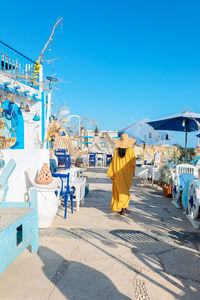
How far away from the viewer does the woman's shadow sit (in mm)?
2131

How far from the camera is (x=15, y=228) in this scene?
2.22m

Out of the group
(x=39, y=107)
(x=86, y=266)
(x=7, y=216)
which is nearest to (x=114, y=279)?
(x=86, y=266)

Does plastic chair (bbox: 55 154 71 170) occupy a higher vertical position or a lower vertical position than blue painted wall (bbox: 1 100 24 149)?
lower

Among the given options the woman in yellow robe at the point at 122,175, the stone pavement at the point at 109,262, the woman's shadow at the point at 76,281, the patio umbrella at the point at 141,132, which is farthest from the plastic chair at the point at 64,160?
the woman's shadow at the point at 76,281

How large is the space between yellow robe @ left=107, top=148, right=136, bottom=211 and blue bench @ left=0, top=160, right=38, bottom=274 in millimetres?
2250

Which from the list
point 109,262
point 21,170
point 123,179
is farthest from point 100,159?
point 109,262

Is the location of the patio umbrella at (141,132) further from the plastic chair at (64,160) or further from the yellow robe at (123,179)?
the yellow robe at (123,179)

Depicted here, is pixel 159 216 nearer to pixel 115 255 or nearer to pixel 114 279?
pixel 115 255

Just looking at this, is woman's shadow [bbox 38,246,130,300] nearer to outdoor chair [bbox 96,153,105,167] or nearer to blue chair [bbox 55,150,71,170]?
blue chair [bbox 55,150,71,170]

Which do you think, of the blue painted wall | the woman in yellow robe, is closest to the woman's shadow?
the woman in yellow robe

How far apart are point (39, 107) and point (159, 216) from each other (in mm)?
6528

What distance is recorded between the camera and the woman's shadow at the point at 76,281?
2.13 metres

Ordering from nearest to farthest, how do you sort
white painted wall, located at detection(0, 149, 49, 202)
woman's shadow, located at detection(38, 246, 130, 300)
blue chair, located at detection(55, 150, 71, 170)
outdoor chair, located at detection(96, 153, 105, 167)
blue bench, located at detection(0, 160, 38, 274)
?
blue bench, located at detection(0, 160, 38, 274) < woman's shadow, located at detection(38, 246, 130, 300) < white painted wall, located at detection(0, 149, 49, 202) < blue chair, located at detection(55, 150, 71, 170) < outdoor chair, located at detection(96, 153, 105, 167)

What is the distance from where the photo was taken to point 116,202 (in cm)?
489
